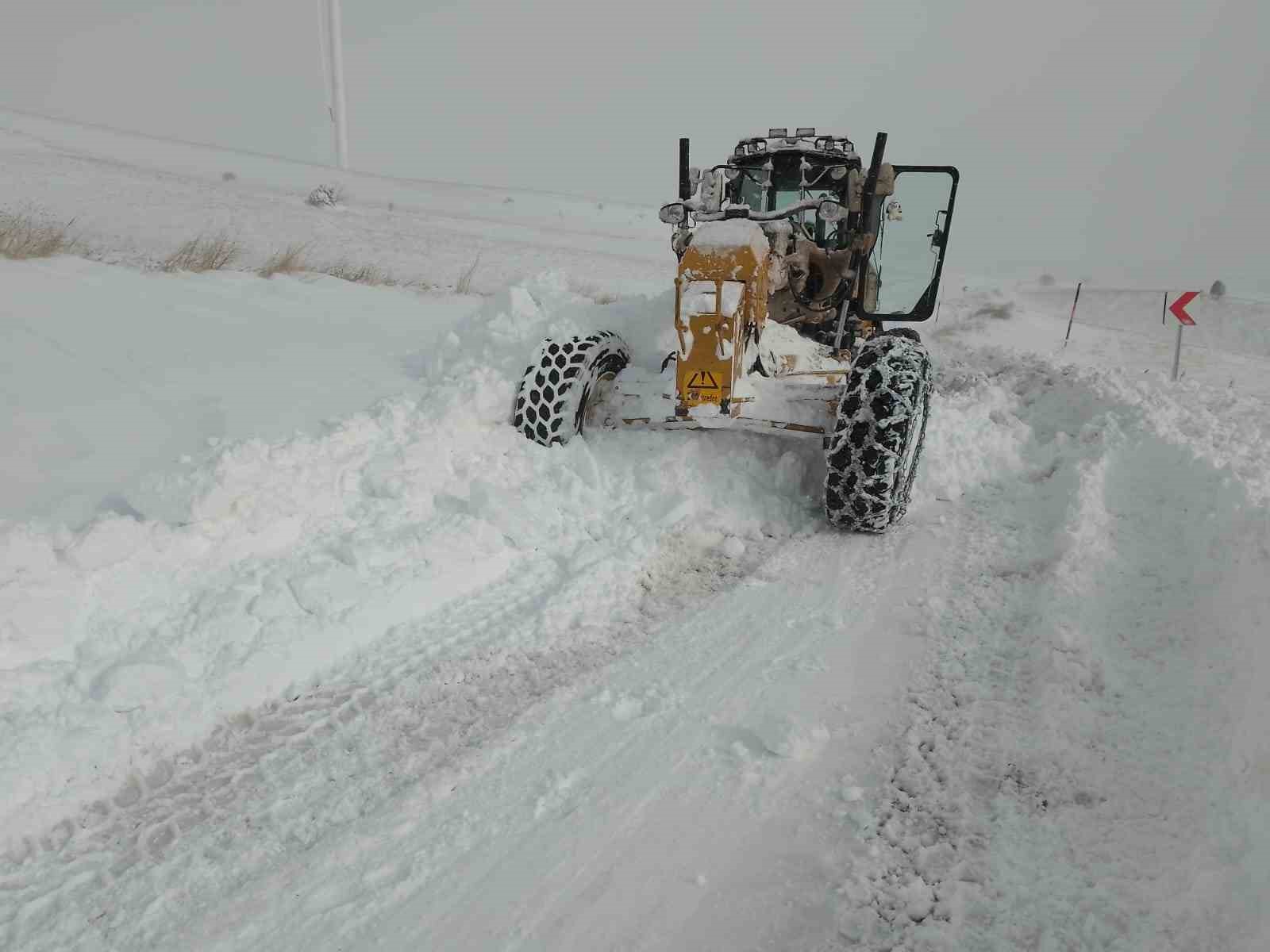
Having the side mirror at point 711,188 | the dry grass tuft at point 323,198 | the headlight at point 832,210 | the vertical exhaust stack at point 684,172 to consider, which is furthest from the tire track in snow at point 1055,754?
the dry grass tuft at point 323,198

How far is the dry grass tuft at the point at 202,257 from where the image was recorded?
341 inches

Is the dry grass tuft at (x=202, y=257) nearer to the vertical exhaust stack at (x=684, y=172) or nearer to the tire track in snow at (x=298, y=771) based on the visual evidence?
the vertical exhaust stack at (x=684, y=172)

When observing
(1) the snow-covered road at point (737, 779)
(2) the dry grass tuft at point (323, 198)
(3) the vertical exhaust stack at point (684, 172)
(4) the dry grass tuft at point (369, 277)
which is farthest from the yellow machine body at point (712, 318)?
(2) the dry grass tuft at point (323, 198)

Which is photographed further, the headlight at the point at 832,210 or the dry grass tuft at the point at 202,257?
the dry grass tuft at the point at 202,257

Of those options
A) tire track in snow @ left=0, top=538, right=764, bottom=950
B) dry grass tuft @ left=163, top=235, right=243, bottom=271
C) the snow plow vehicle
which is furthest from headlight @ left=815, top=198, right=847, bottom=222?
dry grass tuft @ left=163, top=235, right=243, bottom=271

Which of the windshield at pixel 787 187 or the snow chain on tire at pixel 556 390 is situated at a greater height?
the windshield at pixel 787 187

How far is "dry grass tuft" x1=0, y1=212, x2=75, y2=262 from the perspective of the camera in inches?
288

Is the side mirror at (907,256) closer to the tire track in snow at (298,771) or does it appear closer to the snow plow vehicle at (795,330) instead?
the snow plow vehicle at (795,330)

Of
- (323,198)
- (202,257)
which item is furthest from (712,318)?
(323,198)

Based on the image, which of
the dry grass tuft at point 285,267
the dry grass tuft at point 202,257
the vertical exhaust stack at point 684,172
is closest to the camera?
the vertical exhaust stack at point 684,172

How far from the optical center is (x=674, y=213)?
552 cm

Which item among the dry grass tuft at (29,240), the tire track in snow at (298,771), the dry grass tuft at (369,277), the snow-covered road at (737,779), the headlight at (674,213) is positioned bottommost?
the tire track in snow at (298,771)

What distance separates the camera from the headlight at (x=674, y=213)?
18.0ft

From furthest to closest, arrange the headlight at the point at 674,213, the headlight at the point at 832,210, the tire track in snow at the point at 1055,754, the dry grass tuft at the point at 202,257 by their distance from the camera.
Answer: the dry grass tuft at the point at 202,257, the headlight at the point at 674,213, the headlight at the point at 832,210, the tire track in snow at the point at 1055,754
